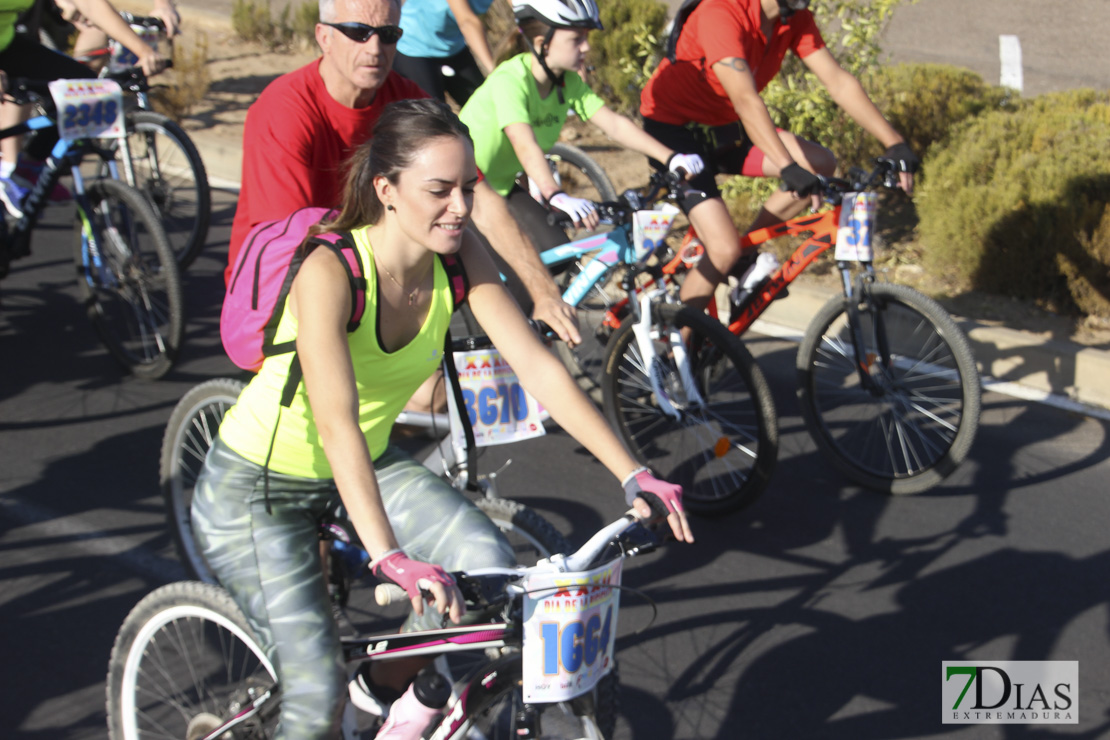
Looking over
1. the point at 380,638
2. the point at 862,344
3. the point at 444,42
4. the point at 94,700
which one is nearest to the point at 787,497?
the point at 862,344

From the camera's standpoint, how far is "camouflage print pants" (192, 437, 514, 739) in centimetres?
242

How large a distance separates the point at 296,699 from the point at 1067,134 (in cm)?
625

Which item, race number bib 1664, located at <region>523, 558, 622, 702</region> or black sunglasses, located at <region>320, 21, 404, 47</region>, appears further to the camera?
black sunglasses, located at <region>320, 21, 404, 47</region>

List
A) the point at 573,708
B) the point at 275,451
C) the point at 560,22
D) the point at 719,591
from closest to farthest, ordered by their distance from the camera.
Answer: the point at 573,708 → the point at 275,451 → the point at 719,591 → the point at 560,22

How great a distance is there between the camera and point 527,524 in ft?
9.75

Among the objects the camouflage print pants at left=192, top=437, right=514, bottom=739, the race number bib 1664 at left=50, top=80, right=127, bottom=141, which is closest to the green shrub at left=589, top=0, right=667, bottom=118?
the race number bib 1664 at left=50, top=80, right=127, bottom=141

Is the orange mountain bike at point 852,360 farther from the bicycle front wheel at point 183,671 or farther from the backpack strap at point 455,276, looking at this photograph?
the bicycle front wheel at point 183,671

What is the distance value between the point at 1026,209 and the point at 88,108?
5.35 metres

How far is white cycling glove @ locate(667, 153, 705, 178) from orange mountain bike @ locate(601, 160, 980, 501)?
0.36 metres

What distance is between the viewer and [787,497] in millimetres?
4551

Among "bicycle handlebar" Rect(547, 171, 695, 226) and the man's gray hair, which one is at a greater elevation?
the man's gray hair

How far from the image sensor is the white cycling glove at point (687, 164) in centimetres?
466

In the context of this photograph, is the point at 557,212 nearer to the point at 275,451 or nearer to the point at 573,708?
the point at 275,451

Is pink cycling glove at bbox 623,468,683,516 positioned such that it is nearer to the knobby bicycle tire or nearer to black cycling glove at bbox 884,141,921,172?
black cycling glove at bbox 884,141,921,172
